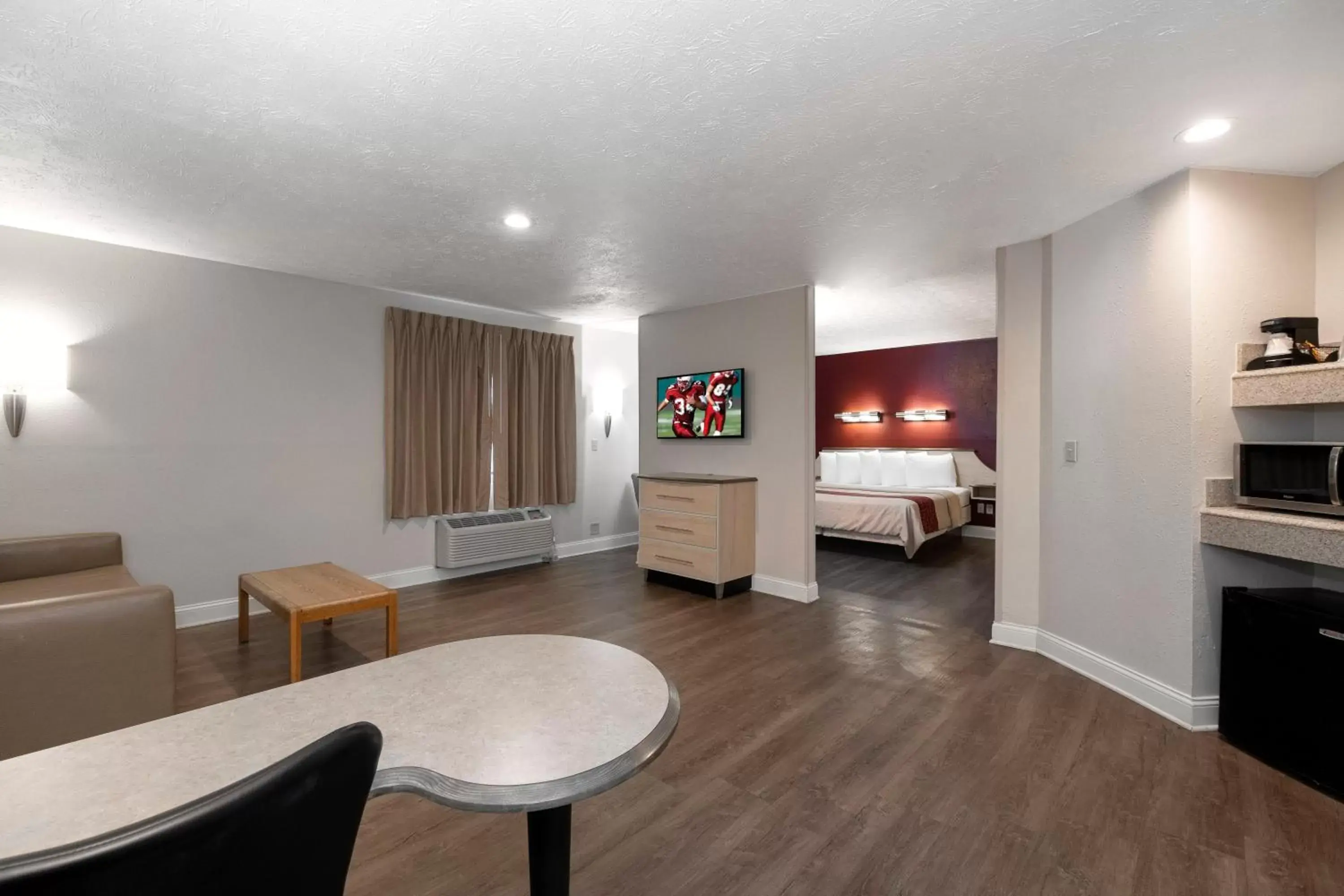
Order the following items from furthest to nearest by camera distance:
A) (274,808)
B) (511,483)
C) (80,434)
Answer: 1. (511,483)
2. (80,434)
3. (274,808)

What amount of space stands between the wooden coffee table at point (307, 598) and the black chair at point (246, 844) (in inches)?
100

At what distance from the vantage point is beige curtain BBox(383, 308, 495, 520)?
482 cm

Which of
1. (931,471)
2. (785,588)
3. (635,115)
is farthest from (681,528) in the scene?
(931,471)

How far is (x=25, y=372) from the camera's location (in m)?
3.38

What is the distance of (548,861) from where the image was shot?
3.52ft

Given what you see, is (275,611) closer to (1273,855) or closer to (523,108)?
(523,108)

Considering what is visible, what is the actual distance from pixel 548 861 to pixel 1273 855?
2214 millimetres

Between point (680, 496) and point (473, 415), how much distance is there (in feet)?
6.63

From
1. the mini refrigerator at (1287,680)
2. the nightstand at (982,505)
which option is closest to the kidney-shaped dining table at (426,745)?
the mini refrigerator at (1287,680)

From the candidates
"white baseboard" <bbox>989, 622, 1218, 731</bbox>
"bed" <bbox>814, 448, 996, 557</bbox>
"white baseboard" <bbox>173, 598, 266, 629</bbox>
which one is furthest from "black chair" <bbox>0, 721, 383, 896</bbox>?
"bed" <bbox>814, 448, 996, 557</bbox>

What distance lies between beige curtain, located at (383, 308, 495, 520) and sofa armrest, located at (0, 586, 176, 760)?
255cm

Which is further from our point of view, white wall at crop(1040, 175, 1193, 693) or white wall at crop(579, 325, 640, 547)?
white wall at crop(579, 325, 640, 547)

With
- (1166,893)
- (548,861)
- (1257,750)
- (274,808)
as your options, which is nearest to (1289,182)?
(1257,750)

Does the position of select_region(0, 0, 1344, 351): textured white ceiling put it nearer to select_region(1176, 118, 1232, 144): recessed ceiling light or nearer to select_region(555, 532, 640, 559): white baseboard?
select_region(1176, 118, 1232, 144): recessed ceiling light
